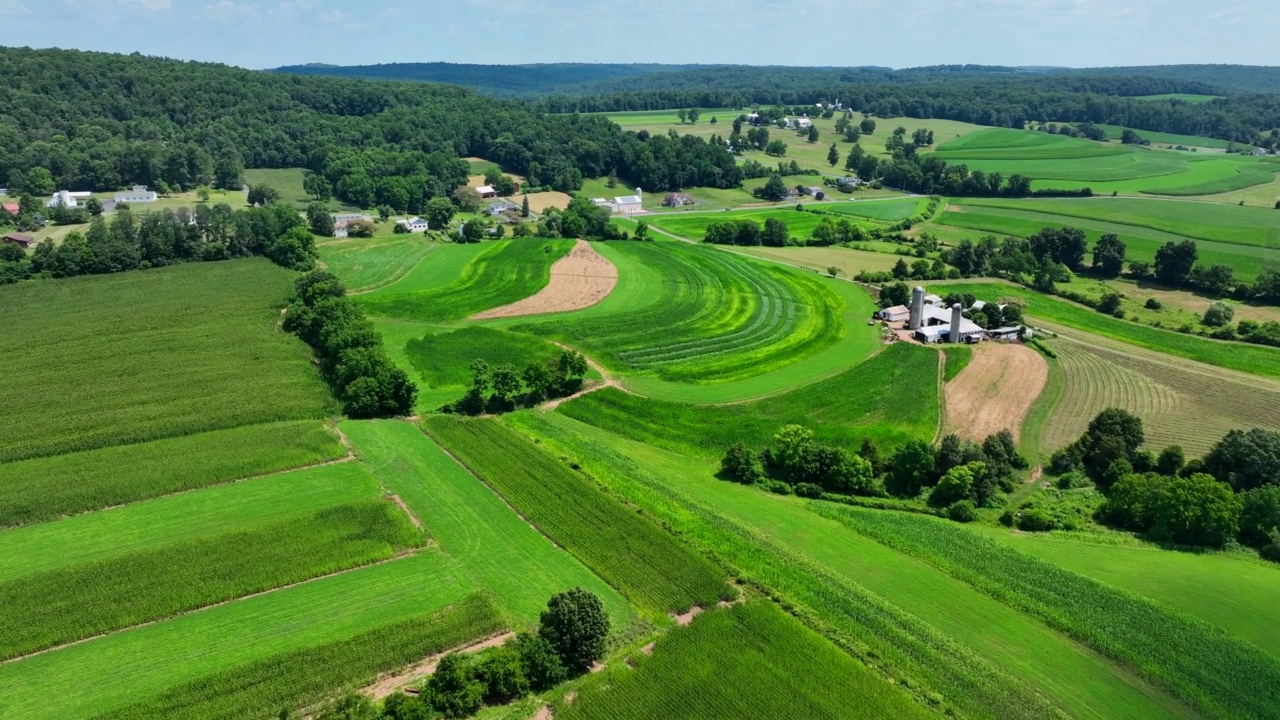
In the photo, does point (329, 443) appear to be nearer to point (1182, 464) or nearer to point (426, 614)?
point (426, 614)

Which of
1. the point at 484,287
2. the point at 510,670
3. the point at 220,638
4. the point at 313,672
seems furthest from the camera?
the point at 484,287

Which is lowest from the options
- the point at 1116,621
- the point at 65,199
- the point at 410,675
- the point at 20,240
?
the point at 1116,621

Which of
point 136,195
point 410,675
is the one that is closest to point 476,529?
point 410,675

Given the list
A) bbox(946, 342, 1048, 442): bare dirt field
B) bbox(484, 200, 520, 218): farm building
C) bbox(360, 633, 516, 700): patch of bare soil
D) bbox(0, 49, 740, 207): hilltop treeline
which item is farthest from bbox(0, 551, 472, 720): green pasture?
bbox(0, 49, 740, 207): hilltop treeline

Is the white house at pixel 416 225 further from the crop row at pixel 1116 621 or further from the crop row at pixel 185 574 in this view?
the crop row at pixel 1116 621

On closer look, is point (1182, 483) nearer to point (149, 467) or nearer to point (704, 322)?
point (704, 322)

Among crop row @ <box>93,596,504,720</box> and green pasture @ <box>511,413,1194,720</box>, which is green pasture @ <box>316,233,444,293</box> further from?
crop row @ <box>93,596,504,720</box>
